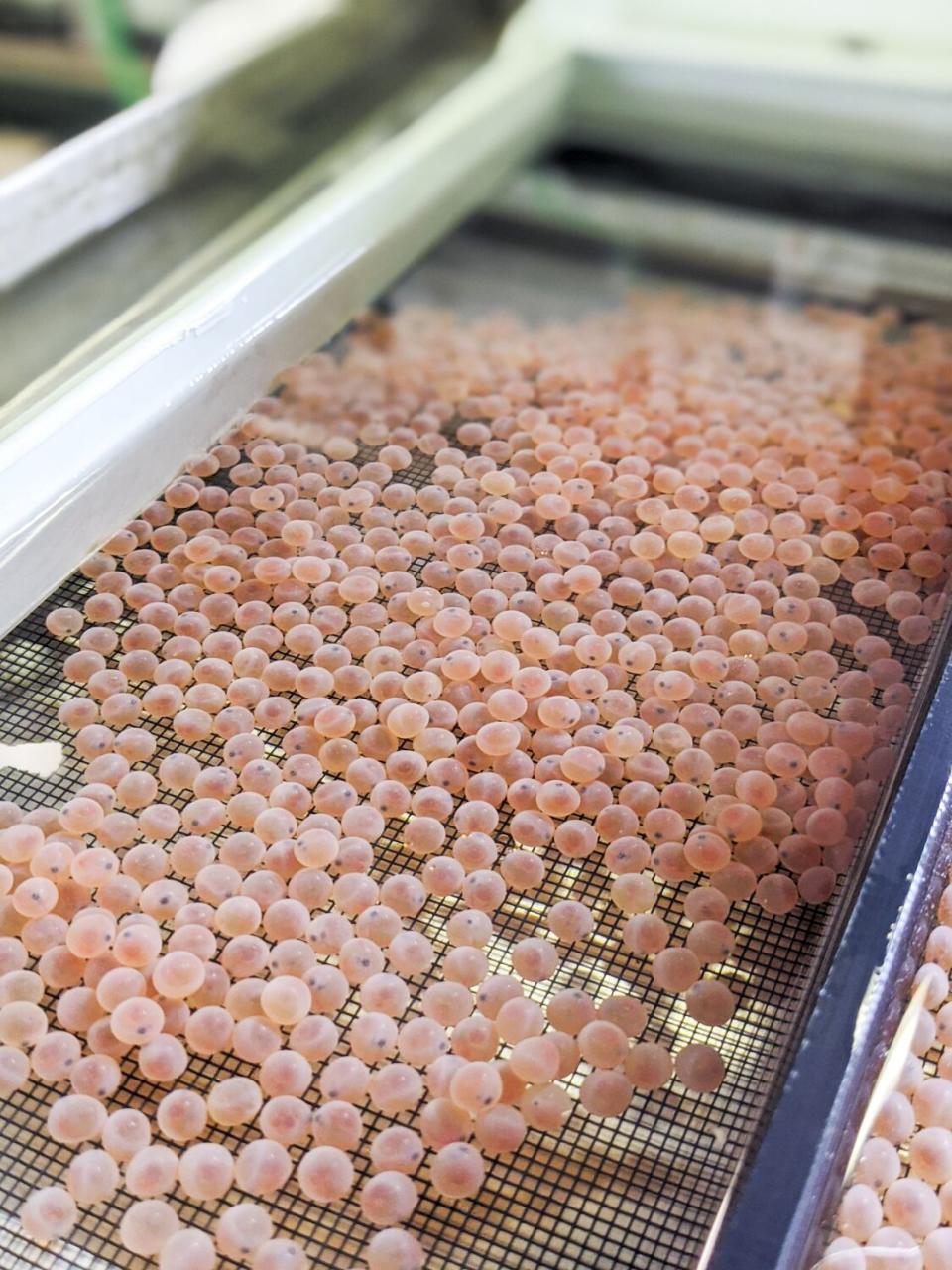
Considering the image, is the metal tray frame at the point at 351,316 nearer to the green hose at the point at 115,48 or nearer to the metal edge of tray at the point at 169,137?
the metal edge of tray at the point at 169,137

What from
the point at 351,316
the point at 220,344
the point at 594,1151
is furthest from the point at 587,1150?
the point at 351,316

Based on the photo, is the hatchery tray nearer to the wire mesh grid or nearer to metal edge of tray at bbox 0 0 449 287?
the wire mesh grid

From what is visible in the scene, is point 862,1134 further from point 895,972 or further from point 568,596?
point 568,596

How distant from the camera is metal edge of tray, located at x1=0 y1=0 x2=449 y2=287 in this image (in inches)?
54.4

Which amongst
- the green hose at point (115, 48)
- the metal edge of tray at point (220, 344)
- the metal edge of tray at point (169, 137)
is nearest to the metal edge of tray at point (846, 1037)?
the metal edge of tray at point (220, 344)


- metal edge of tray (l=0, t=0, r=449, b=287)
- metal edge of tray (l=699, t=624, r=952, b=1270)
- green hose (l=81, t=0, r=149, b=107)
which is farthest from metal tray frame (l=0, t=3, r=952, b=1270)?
green hose (l=81, t=0, r=149, b=107)

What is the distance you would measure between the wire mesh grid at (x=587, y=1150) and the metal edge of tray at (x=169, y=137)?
0.97m

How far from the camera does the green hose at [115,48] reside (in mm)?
1682

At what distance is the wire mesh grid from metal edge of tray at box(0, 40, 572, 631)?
402mm

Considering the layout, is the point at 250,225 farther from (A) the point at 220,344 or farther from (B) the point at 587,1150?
(B) the point at 587,1150

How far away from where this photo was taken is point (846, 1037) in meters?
0.63

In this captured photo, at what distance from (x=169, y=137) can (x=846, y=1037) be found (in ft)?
4.56

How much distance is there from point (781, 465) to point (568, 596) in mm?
295

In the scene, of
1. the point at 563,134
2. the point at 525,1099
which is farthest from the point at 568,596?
the point at 563,134
